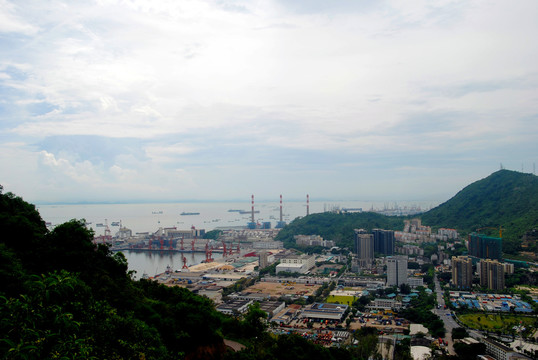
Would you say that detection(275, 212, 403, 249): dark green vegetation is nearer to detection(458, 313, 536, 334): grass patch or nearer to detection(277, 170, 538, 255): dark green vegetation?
detection(277, 170, 538, 255): dark green vegetation

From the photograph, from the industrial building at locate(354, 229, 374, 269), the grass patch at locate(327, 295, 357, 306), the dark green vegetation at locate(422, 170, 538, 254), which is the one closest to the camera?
the grass patch at locate(327, 295, 357, 306)

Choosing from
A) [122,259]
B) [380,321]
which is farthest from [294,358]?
[380,321]

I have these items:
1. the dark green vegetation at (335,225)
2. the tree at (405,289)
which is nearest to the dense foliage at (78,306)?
the tree at (405,289)

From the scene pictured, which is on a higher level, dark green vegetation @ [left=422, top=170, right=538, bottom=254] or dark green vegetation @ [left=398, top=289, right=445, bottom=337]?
dark green vegetation @ [left=422, top=170, right=538, bottom=254]

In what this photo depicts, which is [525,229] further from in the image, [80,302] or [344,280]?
[80,302]

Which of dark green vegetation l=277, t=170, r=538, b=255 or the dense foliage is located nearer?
the dense foliage

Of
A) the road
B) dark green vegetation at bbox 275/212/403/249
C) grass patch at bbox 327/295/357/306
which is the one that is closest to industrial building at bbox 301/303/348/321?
grass patch at bbox 327/295/357/306

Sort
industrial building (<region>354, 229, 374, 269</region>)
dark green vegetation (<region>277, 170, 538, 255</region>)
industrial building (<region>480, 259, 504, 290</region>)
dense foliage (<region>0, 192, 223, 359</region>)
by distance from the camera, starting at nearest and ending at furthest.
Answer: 1. dense foliage (<region>0, 192, 223, 359</region>)
2. industrial building (<region>480, 259, 504, 290</region>)
3. industrial building (<region>354, 229, 374, 269</region>)
4. dark green vegetation (<region>277, 170, 538, 255</region>)

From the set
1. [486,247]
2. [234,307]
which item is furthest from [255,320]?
[486,247]
